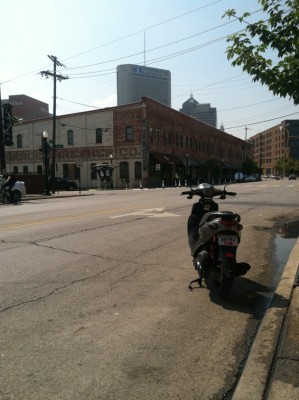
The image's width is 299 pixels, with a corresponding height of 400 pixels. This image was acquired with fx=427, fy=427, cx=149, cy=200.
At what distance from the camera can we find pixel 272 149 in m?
177

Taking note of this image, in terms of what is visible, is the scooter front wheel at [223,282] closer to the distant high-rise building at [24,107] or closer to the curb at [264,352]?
the curb at [264,352]

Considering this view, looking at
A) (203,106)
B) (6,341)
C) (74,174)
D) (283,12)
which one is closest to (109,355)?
(6,341)

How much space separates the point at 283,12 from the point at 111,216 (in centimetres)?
919

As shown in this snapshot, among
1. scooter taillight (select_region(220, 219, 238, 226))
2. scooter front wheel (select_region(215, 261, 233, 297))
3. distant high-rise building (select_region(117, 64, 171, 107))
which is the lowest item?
scooter front wheel (select_region(215, 261, 233, 297))

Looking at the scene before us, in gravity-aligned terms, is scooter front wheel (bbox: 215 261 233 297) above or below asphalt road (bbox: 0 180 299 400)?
above

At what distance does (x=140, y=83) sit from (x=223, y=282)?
41119 mm

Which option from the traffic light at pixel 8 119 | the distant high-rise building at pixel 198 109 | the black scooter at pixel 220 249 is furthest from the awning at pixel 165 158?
the black scooter at pixel 220 249

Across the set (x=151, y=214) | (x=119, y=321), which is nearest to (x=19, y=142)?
(x=151, y=214)

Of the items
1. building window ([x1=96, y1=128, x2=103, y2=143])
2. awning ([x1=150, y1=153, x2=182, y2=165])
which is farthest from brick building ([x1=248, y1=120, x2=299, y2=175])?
building window ([x1=96, y1=128, x2=103, y2=143])

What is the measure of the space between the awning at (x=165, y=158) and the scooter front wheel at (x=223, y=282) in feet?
154

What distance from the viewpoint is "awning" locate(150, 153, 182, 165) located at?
172 ft

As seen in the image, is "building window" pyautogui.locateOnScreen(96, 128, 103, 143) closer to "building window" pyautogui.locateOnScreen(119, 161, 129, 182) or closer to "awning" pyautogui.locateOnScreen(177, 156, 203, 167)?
"building window" pyautogui.locateOnScreen(119, 161, 129, 182)

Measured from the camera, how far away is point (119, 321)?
4.60 m

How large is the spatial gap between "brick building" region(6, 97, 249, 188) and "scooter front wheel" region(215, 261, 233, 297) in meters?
43.8
